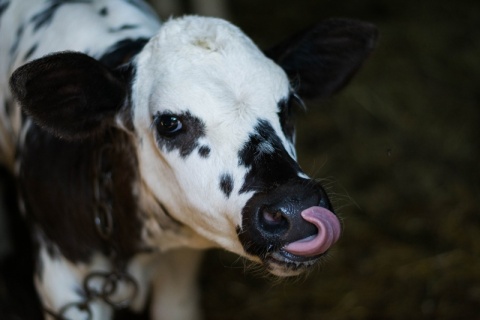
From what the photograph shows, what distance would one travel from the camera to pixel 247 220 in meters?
2.36

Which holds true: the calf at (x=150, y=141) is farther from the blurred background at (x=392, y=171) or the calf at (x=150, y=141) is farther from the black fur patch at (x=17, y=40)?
the blurred background at (x=392, y=171)

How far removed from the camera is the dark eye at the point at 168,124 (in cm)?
258

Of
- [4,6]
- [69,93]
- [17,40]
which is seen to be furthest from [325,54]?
[4,6]

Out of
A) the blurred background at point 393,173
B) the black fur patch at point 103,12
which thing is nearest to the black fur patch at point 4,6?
the black fur patch at point 103,12

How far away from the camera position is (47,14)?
134 inches

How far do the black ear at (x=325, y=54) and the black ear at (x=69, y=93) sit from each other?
59cm

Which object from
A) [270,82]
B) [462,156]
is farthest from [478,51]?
[270,82]

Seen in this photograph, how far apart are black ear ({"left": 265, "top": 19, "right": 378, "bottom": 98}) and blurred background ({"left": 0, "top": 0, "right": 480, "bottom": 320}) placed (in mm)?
131

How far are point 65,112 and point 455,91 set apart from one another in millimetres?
3685

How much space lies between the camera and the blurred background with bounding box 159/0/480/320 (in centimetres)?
417

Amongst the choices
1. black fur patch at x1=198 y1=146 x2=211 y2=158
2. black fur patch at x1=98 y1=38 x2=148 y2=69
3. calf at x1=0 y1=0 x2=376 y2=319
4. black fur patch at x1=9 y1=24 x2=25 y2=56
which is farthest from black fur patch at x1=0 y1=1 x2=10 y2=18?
black fur patch at x1=198 y1=146 x2=211 y2=158

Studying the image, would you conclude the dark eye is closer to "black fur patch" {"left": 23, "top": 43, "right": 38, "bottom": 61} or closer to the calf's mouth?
the calf's mouth

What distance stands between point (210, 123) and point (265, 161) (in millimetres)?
220

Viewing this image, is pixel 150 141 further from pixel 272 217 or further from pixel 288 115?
pixel 272 217
